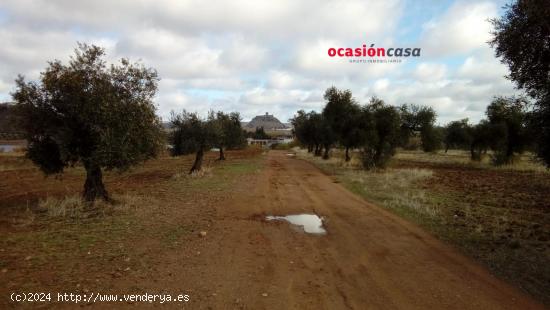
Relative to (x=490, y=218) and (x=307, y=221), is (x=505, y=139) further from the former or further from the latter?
(x=307, y=221)

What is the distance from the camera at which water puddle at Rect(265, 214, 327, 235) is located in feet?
33.2

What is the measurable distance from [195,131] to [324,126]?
23.3m

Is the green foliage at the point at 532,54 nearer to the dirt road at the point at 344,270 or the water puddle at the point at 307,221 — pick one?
the dirt road at the point at 344,270

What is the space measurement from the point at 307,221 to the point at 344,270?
14.0 ft

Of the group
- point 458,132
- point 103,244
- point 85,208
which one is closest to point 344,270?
point 103,244

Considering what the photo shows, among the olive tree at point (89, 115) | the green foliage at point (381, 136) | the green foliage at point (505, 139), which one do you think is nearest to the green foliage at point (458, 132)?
the green foliage at point (505, 139)

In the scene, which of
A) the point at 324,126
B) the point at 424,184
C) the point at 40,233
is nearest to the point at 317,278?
the point at 40,233

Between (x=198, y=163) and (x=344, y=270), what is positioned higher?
(x=198, y=163)

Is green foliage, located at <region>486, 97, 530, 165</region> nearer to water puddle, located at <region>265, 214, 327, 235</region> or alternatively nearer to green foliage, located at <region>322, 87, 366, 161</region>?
green foliage, located at <region>322, 87, 366, 161</region>

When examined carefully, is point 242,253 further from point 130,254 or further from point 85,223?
point 85,223

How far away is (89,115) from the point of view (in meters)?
11.7

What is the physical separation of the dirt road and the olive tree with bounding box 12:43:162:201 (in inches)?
150

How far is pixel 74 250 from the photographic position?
766 cm

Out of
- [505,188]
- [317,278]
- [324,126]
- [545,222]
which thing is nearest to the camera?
[317,278]
